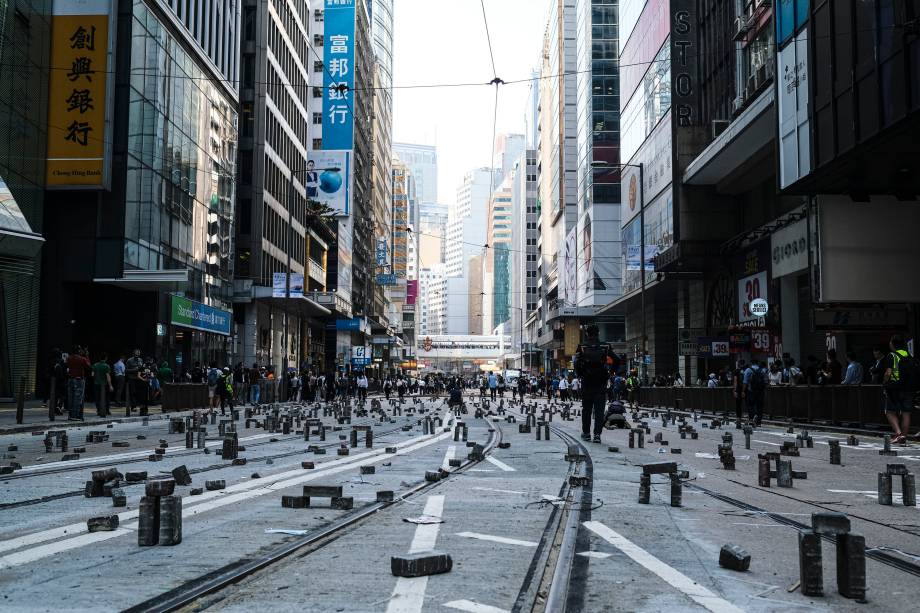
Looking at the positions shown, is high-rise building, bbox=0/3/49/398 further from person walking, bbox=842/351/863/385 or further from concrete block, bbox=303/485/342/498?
concrete block, bbox=303/485/342/498

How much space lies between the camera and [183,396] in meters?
33.3

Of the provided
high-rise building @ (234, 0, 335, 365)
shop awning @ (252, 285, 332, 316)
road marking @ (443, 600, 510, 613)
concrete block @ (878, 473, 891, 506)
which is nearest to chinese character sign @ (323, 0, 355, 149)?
high-rise building @ (234, 0, 335, 365)

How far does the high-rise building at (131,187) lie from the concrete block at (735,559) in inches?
1226

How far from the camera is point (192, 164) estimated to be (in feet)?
139

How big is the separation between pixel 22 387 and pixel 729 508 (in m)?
17.3

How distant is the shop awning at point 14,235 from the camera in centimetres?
2555

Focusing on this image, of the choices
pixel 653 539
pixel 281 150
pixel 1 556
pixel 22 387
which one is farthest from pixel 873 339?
pixel 281 150

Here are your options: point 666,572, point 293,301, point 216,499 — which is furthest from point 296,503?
point 293,301

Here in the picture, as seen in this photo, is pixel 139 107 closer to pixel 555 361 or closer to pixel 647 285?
pixel 647 285

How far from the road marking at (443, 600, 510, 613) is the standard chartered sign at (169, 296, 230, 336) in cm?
3571

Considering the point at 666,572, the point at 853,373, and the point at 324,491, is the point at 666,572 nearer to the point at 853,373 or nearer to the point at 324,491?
the point at 324,491

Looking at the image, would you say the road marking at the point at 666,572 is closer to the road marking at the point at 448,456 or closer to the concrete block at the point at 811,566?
the concrete block at the point at 811,566

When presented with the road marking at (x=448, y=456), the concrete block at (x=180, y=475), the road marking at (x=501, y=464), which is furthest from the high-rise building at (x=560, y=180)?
the concrete block at (x=180, y=475)

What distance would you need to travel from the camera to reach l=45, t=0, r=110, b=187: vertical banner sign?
33.8 meters
